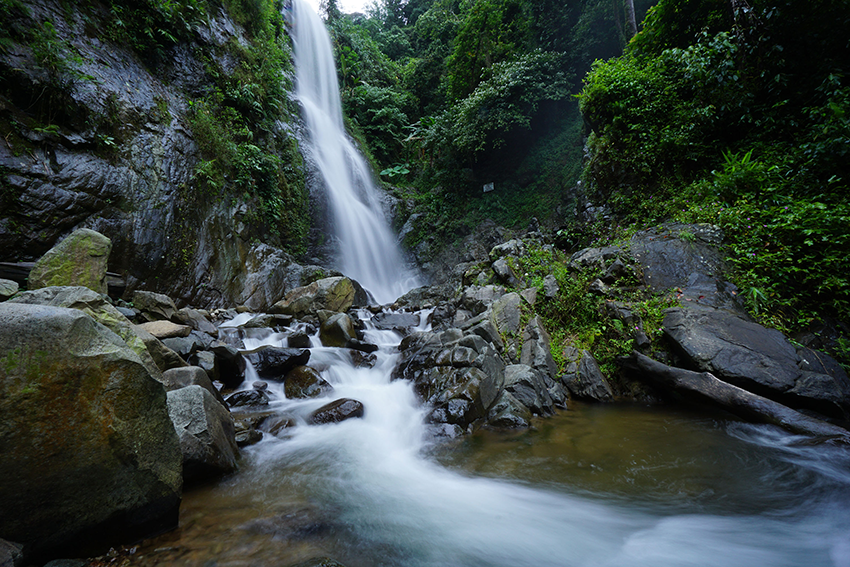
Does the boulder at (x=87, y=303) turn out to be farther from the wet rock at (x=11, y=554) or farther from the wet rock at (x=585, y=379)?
the wet rock at (x=585, y=379)

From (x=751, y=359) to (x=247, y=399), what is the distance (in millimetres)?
6932

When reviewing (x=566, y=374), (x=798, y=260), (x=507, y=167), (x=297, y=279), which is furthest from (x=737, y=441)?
(x=507, y=167)

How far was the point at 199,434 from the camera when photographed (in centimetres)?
288

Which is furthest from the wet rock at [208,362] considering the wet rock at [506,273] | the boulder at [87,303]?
the wet rock at [506,273]

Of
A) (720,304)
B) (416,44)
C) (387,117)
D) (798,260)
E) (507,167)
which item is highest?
(416,44)

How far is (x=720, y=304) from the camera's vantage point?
500cm

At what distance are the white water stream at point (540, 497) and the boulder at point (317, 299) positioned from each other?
5.19 metres

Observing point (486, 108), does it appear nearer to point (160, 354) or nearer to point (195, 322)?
point (195, 322)

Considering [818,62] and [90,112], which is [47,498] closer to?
[90,112]

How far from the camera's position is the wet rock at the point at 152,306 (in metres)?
6.47

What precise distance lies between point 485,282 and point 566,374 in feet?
11.2

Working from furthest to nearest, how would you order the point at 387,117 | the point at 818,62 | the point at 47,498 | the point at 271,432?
the point at 387,117
the point at 818,62
the point at 271,432
the point at 47,498

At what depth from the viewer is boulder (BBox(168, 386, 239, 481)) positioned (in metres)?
2.81

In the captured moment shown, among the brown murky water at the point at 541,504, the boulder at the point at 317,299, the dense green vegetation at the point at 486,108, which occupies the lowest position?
the brown murky water at the point at 541,504
